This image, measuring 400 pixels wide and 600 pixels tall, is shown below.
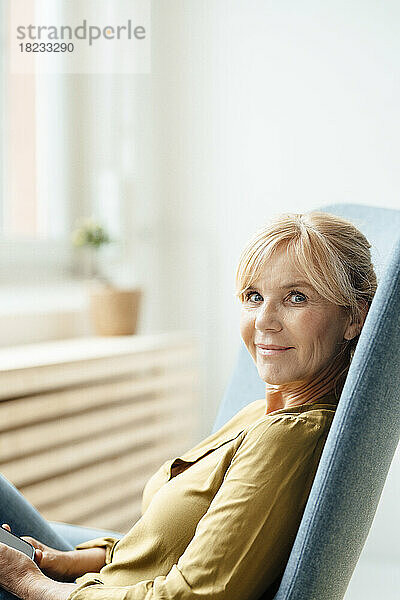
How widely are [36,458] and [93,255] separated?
0.94 m

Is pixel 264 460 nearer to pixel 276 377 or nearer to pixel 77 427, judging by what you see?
pixel 276 377

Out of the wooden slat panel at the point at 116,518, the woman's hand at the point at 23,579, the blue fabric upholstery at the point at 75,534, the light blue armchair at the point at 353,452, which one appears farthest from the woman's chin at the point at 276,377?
the wooden slat panel at the point at 116,518

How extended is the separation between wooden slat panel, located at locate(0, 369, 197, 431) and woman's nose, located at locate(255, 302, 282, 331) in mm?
1245

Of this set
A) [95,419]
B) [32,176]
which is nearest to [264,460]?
[95,419]

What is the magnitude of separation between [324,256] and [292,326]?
0.10m

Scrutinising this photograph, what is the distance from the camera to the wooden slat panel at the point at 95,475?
2285 millimetres

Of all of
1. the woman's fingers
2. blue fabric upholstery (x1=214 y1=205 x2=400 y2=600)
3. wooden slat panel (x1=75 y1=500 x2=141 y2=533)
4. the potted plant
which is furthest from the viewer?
the potted plant

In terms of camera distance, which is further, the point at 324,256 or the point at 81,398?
the point at 81,398

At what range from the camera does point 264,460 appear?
3.10ft

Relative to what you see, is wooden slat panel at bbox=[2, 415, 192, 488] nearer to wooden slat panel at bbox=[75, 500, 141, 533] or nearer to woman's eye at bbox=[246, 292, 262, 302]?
wooden slat panel at bbox=[75, 500, 141, 533]

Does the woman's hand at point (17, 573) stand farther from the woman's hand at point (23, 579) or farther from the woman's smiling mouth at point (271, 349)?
the woman's smiling mouth at point (271, 349)

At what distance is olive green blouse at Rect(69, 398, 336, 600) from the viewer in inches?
35.8

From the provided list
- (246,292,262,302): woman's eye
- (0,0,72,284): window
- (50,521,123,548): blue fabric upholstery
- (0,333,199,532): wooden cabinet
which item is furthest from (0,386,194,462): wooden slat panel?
(246,292,262,302): woman's eye

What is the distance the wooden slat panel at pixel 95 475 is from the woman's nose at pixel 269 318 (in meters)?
1.38
